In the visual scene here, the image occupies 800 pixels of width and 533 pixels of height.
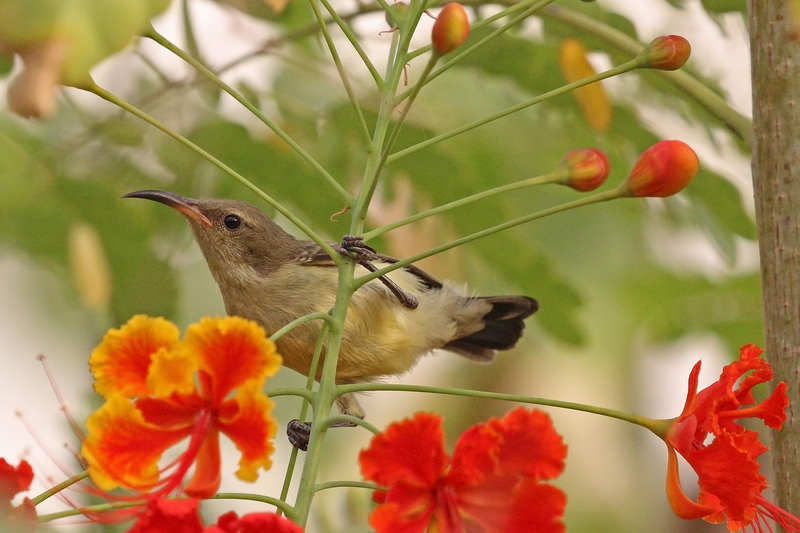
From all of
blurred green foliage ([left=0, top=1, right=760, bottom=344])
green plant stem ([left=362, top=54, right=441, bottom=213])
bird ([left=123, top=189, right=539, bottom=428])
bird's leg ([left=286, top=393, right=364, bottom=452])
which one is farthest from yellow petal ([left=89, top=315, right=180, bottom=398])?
bird ([left=123, top=189, right=539, bottom=428])

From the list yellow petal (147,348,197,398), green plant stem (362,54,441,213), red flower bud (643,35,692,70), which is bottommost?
yellow petal (147,348,197,398)

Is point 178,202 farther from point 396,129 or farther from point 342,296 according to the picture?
point 396,129

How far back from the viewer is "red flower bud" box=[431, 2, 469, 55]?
2002 mm

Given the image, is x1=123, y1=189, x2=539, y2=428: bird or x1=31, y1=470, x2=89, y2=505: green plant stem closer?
x1=31, y1=470, x2=89, y2=505: green plant stem

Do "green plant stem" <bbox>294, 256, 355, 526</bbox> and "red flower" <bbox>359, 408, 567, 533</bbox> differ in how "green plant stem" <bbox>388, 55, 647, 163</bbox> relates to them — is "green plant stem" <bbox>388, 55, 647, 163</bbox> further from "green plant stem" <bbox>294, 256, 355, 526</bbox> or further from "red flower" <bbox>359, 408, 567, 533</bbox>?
"red flower" <bbox>359, 408, 567, 533</bbox>

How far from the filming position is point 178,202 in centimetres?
384

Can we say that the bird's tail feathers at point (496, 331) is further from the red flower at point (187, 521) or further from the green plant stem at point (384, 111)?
the red flower at point (187, 521)

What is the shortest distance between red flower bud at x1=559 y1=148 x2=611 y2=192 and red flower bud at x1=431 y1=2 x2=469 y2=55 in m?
0.48

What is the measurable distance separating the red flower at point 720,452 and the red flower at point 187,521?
94cm

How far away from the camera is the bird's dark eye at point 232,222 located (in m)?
4.59

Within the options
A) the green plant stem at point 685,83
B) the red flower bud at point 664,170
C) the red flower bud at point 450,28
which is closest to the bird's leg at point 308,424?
the green plant stem at point 685,83

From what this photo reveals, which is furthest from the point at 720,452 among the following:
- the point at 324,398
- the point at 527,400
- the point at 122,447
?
the point at 122,447

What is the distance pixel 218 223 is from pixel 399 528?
2946 mm

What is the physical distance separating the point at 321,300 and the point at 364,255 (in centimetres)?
151
